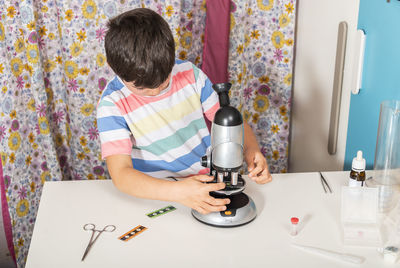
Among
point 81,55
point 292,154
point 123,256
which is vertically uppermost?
point 81,55

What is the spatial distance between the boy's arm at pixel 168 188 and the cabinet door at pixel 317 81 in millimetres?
849

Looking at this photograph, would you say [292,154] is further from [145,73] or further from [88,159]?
[145,73]

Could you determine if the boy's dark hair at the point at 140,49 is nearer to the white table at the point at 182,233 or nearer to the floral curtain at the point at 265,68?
the white table at the point at 182,233

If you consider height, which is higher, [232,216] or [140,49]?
[140,49]

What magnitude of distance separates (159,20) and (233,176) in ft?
1.69

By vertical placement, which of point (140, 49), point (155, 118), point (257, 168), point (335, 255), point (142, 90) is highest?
point (140, 49)

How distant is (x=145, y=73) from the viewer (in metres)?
1.19

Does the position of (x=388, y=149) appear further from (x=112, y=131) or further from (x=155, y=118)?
(x=112, y=131)

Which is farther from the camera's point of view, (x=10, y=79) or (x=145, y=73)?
(x=10, y=79)

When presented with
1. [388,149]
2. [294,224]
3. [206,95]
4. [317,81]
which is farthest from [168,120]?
[317,81]

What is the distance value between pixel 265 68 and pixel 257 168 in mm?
1032

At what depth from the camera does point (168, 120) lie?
1482 millimetres

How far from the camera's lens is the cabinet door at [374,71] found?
1349 mm

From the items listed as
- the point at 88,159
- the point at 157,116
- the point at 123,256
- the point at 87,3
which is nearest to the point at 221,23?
the point at 87,3
